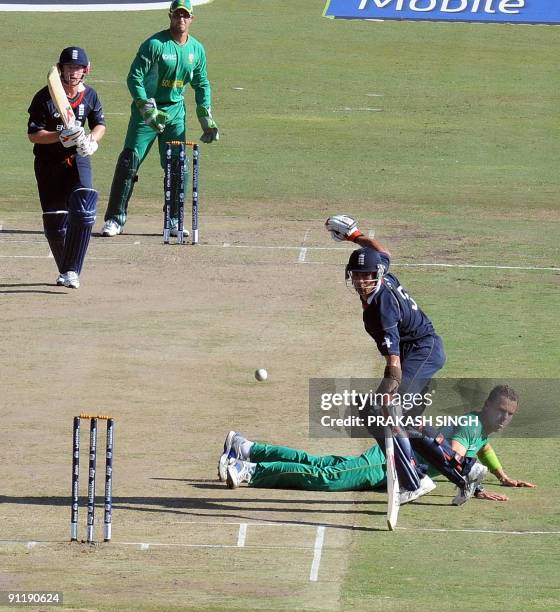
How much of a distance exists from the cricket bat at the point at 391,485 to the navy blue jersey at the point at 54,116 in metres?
6.48

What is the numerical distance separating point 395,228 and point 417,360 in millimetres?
9297

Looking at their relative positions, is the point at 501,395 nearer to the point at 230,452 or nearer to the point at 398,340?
the point at 398,340

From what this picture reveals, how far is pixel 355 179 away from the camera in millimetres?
24266

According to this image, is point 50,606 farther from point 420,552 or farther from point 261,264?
point 261,264

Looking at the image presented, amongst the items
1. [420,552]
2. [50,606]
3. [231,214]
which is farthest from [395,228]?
[50,606]

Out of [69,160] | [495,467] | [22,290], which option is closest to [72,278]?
[22,290]

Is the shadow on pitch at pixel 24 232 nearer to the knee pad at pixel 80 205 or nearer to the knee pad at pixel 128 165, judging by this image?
the knee pad at pixel 128 165

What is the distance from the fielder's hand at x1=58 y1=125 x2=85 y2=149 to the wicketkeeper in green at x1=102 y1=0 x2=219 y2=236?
2.80 meters

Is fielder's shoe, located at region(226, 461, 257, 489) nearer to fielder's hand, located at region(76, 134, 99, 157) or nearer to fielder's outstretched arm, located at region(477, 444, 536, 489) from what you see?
fielder's outstretched arm, located at region(477, 444, 536, 489)

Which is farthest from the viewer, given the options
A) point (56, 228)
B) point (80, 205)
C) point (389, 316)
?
point (56, 228)

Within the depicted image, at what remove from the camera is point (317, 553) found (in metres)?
10.2

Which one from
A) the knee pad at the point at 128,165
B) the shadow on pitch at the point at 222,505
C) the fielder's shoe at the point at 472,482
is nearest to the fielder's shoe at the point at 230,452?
the shadow on pitch at the point at 222,505

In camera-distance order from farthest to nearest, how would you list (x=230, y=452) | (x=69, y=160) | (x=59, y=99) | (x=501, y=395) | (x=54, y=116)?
(x=69, y=160)
(x=54, y=116)
(x=59, y=99)
(x=230, y=452)
(x=501, y=395)

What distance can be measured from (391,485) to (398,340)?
1.04 meters
